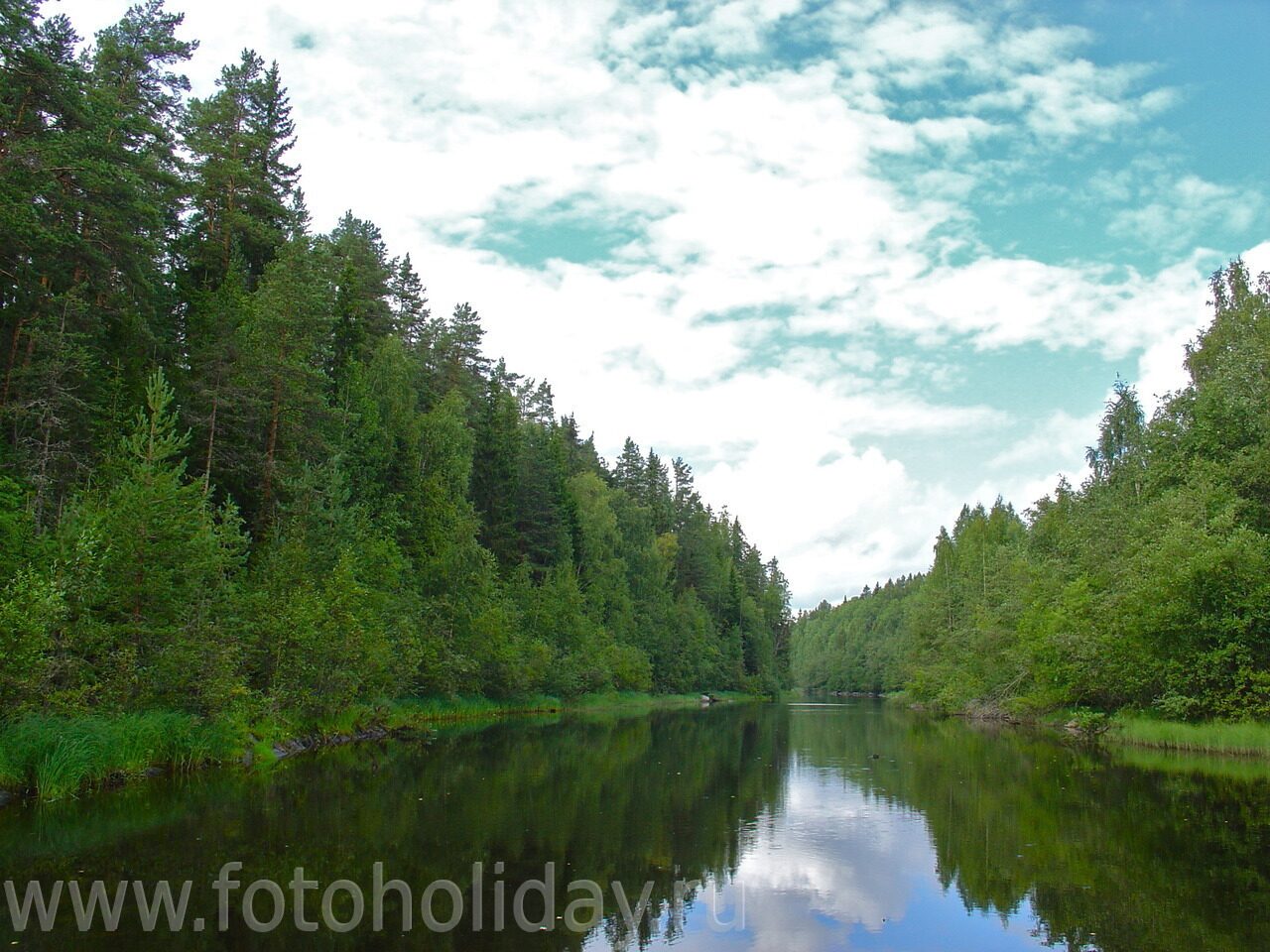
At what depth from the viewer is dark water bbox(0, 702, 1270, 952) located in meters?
11.0

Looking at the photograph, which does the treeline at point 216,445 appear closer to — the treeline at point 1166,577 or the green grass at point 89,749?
the green grass at point 89,749

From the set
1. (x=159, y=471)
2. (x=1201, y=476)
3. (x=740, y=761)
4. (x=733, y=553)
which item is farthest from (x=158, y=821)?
(x=733, y=553)

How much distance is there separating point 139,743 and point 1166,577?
117 feet

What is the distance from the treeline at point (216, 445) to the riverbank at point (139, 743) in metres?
0.69

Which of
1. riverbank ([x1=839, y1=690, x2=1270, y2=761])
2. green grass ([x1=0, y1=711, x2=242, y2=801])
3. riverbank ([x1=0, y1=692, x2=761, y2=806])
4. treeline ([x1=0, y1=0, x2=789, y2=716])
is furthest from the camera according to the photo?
riverbank ([x1=839, y1=690, x2=1270, y2=761])

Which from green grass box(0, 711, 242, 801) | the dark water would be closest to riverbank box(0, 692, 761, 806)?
green grass box(0, 711, 242, 801)

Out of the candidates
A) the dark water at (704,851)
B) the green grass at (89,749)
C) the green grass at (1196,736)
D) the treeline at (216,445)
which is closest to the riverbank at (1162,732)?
the green grass at (1196,736)

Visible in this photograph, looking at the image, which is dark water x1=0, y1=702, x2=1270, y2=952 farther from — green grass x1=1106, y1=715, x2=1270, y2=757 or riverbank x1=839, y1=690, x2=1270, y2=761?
riverbank x1=839, y1=690, x2=1270, y2=761

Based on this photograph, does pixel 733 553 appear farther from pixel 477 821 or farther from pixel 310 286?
pixel 477 821

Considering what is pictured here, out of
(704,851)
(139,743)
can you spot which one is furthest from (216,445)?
(704,851)

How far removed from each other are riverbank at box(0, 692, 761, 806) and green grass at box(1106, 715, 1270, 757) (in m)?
32.8

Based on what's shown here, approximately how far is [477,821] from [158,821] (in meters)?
6.02

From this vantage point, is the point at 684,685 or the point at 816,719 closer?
the point at 816,719

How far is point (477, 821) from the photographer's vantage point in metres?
17.4
